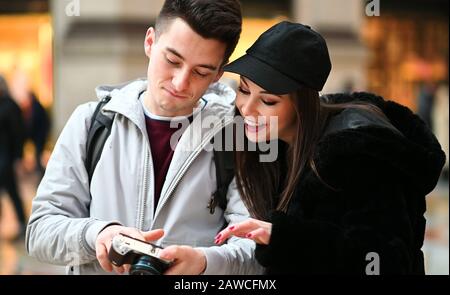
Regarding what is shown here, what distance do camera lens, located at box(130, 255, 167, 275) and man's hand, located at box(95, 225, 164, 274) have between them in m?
0.06

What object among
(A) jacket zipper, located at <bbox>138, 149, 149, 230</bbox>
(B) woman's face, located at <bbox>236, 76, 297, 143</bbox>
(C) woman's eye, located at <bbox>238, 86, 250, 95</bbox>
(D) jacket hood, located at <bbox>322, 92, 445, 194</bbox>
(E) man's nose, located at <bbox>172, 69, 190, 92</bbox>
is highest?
(E) man's nose, located at <bbox>172, 69, 190, 92</bbox>

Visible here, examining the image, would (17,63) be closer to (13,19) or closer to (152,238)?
(13,19)

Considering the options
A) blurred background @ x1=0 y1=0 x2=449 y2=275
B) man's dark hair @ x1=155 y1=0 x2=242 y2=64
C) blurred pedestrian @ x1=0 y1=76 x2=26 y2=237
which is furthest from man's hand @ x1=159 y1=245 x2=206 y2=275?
blurred pedestrian @ x1=0 y1=76 x2=26 y2=237

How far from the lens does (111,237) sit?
1947mm

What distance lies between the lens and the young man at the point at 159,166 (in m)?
2.11

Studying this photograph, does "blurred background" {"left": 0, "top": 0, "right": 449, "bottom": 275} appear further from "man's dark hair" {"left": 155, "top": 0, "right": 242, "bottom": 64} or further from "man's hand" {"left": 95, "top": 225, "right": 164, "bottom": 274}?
"man's hand" {"left": 95, "top": 225, "right": 164, "bottom": 274}

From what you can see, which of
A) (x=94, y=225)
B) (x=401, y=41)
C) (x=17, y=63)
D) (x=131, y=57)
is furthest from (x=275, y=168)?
(x=401, y=41)

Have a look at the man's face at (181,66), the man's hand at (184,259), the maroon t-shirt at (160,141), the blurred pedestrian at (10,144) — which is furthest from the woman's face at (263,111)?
the blurred pedestrian at (10,144)

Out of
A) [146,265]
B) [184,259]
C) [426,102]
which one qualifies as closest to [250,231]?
[184,259]

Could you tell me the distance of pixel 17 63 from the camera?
12.6 m

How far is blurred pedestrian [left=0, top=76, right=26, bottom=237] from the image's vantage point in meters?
7.76

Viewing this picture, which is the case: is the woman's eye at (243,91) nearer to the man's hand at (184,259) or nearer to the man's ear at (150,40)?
the man's ear at (150,40)

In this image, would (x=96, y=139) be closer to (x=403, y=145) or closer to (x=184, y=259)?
(x=184, y=259)

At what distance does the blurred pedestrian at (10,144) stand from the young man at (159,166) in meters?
5.83
